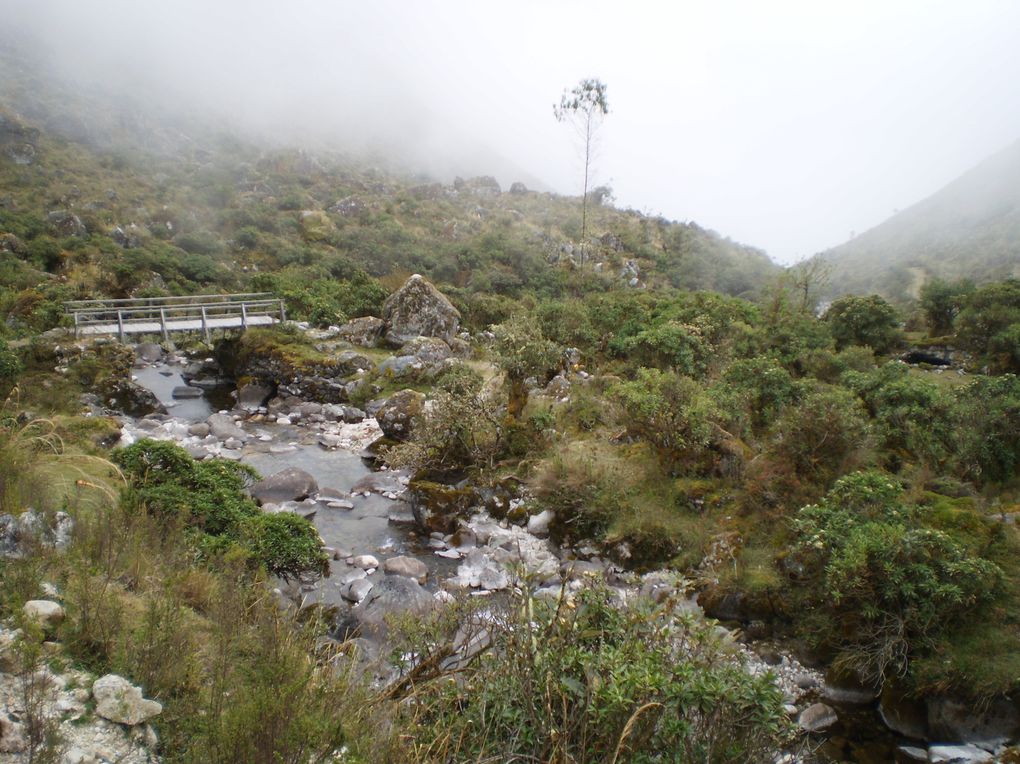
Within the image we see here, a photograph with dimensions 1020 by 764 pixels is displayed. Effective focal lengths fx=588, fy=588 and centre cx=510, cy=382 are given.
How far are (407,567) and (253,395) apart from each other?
10.2 meters

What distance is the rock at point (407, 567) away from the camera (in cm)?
764

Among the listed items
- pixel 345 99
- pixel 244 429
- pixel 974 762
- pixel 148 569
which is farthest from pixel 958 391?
pixel 345 99

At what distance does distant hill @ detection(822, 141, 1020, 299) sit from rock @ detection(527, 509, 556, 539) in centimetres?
2749

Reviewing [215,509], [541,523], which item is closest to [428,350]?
[541,523]

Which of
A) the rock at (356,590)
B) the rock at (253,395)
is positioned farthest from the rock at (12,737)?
the rock at (253,395)

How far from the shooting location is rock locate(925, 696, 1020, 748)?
15.9 ft

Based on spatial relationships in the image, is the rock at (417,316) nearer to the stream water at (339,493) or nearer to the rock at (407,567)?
the stream water at (339,493)

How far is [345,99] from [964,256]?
58.2 m

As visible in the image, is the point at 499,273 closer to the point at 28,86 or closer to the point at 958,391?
the point at 958,391

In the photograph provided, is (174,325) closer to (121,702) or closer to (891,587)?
(121,702)

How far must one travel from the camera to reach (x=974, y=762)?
15.3 ft

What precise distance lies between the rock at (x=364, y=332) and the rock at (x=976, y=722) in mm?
17285

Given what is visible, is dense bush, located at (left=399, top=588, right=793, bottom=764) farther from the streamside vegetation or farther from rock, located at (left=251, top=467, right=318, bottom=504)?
rock, located at (left=251, top=467, right=318, bottom=504)

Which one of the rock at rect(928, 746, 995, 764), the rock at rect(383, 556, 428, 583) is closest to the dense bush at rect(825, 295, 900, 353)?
the rock at rect(928, 746, 995, 764)
